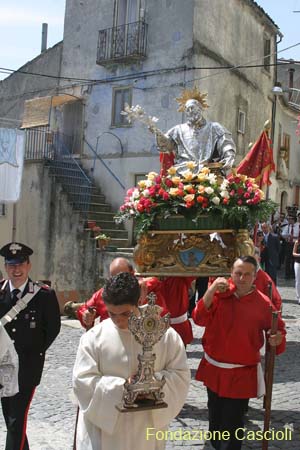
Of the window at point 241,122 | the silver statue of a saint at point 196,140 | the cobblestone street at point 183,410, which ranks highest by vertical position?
the window at point 241,122

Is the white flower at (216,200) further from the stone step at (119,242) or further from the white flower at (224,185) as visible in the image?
the stone step at (119,242)

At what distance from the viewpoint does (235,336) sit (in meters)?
4.51

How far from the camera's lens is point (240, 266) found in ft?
14.8

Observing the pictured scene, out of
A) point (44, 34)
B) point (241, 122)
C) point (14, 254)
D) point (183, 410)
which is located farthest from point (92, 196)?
point (14, 254)

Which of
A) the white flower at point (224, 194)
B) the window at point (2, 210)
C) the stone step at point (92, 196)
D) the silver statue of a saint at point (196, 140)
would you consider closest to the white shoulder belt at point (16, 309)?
the white flower at point (224, 194)

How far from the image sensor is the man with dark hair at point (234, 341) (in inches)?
175

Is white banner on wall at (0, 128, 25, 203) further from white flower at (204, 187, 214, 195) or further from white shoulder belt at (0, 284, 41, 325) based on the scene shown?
white shoulder belt at (0, 284, 41, 325)

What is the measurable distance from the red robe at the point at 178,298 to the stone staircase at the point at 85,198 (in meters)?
12.2

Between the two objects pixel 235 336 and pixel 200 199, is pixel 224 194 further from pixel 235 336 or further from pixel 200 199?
pixel 235 336

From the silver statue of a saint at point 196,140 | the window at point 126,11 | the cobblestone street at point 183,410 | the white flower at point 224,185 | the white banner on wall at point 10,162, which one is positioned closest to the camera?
the cobblestone street at point 183,410

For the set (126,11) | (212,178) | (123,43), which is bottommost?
(212,178)

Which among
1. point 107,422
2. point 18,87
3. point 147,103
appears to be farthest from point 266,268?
point 18,87

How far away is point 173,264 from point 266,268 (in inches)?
327

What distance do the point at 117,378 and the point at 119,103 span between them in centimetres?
1793
